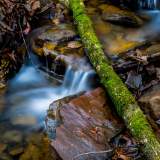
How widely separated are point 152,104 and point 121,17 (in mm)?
2936

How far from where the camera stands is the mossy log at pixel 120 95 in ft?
14.1

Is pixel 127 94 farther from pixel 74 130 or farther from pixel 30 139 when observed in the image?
pixel 30 139

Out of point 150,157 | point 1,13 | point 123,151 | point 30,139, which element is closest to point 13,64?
point 1,13

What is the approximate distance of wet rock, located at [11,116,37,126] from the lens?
575 centimetres

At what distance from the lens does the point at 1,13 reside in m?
6.84

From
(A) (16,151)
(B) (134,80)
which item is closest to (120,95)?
(B) (134,80)

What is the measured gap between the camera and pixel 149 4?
27.8 ft

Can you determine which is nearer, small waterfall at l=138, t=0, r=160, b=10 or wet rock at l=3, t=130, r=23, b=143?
wet rock at l=3, t=130, r=23, b=143

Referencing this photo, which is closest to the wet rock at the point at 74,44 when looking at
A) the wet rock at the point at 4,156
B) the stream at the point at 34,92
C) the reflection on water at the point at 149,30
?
the stream at the point at 34,92

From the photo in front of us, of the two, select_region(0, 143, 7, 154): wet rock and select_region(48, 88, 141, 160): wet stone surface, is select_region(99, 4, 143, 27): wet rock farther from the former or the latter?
select_region(0, 143, 7, 154): wet rock

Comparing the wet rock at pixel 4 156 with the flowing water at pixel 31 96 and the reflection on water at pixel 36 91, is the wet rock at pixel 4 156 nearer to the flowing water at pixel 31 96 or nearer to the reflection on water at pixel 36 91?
the flowing water at pixel 31 96

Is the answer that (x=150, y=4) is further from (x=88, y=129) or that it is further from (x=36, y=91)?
(x=88, y=129)

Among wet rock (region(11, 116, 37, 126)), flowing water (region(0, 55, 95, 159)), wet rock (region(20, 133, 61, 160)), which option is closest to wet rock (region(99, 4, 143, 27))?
flowing water (region(0, 55, 95, 159))

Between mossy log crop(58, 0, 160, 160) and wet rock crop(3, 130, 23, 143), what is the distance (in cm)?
160
